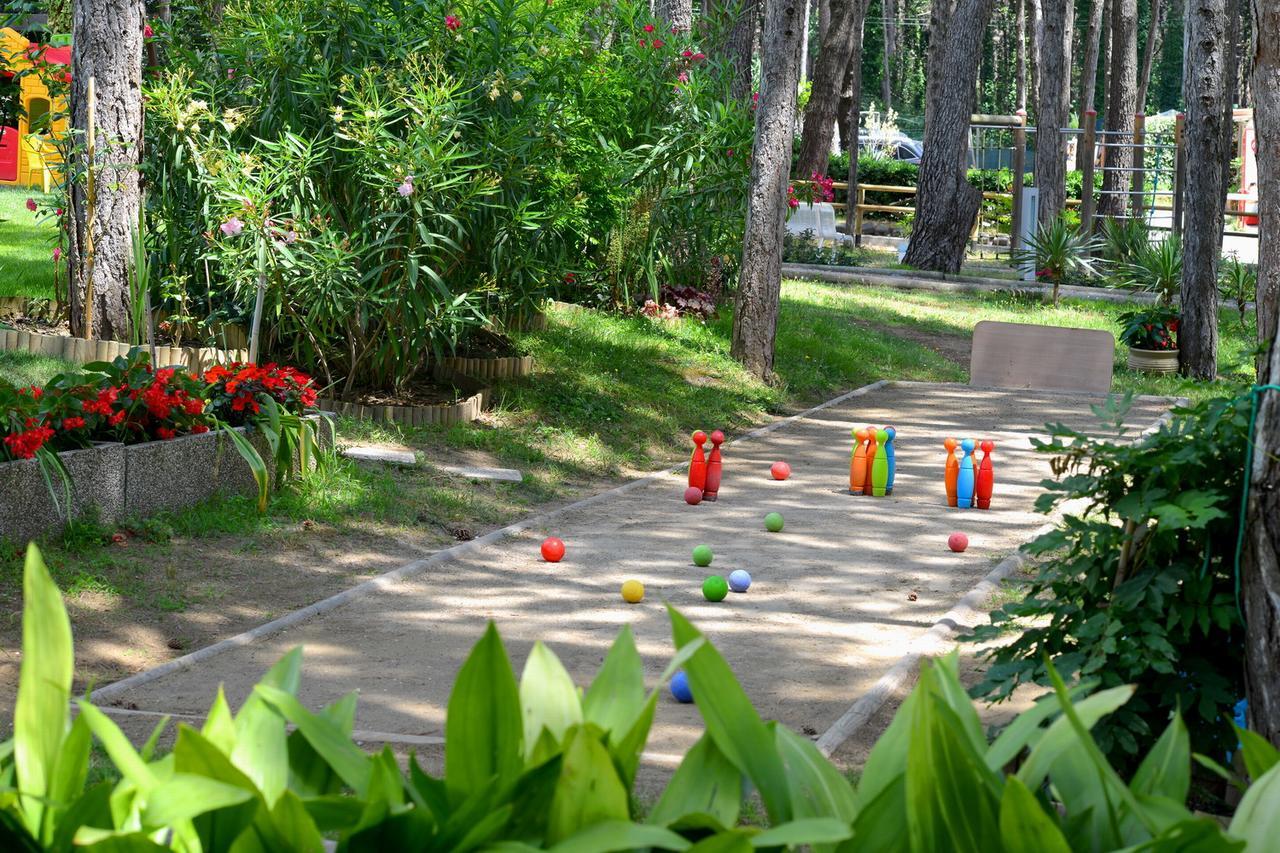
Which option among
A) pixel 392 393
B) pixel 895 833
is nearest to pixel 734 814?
pixel 895 833

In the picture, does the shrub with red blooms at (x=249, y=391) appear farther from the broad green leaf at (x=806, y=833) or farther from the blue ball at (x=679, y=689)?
the broad green leaf at (x=806, y=833)

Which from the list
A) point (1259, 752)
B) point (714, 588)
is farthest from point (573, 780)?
point (714, 588)

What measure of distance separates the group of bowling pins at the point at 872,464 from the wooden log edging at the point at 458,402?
108 inches

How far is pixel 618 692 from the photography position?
2340mm

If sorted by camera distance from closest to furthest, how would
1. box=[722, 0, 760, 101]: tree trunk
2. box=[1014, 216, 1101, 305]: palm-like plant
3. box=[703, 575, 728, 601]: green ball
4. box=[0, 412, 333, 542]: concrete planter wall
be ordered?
box=[0, 412, 333, 542]: concrete planter wall < box=[703, 575, 728, 601]: green ball < box=[722, 0, 760, 101]: tree trunk < box=[1014, 216, 1101, 305]: palm-like plant

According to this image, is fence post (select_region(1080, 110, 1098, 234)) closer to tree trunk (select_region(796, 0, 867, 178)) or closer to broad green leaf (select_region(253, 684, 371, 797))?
tree trunk (select_region(796, 0, 867, 178))

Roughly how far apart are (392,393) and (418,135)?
193 cm

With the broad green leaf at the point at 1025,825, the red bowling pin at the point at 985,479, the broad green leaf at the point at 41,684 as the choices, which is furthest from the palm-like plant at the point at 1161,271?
the broad green leaf at the point at 41,684

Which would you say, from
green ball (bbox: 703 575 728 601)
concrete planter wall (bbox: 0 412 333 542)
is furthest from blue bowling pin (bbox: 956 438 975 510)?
concrete planter wall (bbox: 0 412 333 542)

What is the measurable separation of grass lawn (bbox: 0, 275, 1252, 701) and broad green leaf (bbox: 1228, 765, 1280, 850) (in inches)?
82.9

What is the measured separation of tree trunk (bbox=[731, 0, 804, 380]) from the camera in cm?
1176

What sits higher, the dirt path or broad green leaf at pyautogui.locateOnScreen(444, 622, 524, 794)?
broad green leaf at pyautogui.locateOnScreen(444, 622, 524, 794)

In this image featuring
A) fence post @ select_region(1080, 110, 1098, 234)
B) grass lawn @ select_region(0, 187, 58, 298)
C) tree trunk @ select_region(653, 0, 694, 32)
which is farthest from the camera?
fence post @ select_region(1080, 110, 1098, 234)

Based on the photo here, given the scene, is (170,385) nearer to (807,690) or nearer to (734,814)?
(807,690)
